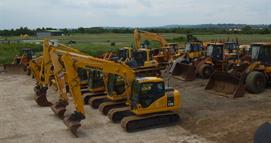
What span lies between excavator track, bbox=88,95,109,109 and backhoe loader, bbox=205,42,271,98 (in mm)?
5987

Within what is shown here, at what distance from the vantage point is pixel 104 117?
1694 cm

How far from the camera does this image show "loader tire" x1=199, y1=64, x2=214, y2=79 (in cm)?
2586

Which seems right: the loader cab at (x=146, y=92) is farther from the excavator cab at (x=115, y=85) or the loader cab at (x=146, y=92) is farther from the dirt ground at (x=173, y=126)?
the excavator cab at (x=115, y=85)

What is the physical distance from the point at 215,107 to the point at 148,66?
9.64 meters

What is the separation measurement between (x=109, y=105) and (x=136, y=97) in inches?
91.7

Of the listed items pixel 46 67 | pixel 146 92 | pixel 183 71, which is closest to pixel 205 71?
pixel 183 71

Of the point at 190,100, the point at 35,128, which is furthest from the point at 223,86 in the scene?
the point at 35,128

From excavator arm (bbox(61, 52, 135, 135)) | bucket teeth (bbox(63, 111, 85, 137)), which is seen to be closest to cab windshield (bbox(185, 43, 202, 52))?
excavator arm (bbox(61, 52, 135, 135))

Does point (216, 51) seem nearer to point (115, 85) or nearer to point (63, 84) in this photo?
point (115, 85)

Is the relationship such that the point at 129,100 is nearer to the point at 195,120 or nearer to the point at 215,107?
the point at 195,120

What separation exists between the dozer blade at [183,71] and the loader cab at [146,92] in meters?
9.95

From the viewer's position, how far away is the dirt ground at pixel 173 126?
14.1m

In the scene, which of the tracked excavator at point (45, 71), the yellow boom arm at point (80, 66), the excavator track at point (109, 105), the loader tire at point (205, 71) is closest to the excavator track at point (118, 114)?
the yellow boom arm at point (80, 66)

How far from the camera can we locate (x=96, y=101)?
18781mm
